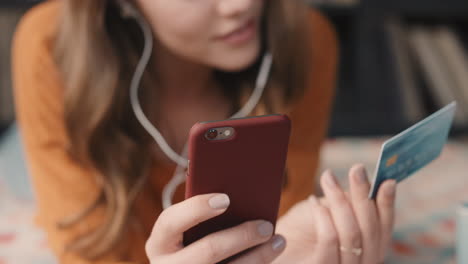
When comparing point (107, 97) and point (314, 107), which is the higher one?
point (107, 97)

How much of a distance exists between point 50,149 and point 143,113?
0.51 ft

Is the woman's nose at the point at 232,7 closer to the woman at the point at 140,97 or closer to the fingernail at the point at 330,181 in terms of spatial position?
the woman at the point at 140,97

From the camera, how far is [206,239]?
1.33 feet

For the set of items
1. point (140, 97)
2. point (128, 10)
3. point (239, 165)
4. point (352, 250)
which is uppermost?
point (128, 10)

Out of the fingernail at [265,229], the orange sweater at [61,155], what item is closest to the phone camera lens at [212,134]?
the fingernail at [265,229]

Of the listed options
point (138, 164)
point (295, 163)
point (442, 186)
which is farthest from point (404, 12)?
point (138, 164)

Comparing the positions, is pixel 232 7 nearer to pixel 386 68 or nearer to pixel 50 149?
pixel 50 149

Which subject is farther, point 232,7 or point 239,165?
point 232,7

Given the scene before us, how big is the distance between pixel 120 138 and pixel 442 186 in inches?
25.7

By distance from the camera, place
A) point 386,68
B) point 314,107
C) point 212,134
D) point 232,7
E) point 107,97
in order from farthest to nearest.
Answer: point 386,68, point 314,107, point 107,97, point 232,7, point 212,134

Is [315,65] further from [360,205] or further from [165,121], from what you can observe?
[360,205]

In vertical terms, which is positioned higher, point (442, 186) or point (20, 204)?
point (20, 204)

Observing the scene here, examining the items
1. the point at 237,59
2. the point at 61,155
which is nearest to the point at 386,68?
the point at 237,59

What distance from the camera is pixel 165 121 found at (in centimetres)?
83
